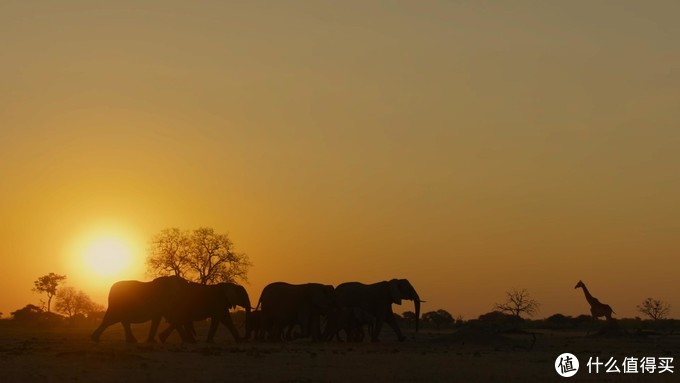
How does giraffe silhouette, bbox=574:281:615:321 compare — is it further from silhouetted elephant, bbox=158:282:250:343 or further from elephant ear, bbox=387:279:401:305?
silhouetted elephant, bbox=158:282:250:343

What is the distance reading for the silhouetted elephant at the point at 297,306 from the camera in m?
48.7

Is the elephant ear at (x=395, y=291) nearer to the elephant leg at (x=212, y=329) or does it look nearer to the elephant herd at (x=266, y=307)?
the elephant herd at (x=266, y=307)

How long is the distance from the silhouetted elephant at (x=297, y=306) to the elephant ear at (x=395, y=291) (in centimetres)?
339

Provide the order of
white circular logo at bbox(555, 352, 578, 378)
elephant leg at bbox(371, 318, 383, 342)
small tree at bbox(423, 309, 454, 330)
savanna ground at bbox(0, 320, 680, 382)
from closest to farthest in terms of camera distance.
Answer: savanna ground at bbox(0, 320, 680, 382) → white circular logo at bbox(555, 352, 578, 378) → elephant leg at bbox(371, 318, 383, 342) → small tree at bbox(423, 309, 454, 330)

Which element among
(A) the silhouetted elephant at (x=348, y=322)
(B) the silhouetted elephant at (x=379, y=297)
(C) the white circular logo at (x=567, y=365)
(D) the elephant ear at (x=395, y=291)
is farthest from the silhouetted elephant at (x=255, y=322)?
(C) the white circular logo at (x=567, y=365)

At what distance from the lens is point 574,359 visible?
34438mm

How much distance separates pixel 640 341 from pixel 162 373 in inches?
1159

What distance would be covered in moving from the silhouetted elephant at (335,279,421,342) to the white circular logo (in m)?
16.0

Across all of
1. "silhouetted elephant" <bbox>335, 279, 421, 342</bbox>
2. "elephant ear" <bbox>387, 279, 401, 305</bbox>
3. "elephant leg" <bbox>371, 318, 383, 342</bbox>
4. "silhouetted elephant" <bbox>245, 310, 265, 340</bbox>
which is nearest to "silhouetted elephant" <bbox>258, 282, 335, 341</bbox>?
"silhouetted elephant" <bbox>245, 310, 265, 340</bbox>

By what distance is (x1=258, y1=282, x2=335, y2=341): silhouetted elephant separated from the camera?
48747 millimetres

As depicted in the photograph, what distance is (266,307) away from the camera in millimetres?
49500

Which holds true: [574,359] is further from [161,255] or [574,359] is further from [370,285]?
[161,255]

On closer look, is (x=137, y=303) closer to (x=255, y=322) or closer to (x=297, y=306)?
(x=255, y=322)

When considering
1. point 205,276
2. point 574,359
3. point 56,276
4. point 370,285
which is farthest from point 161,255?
point 574,359
